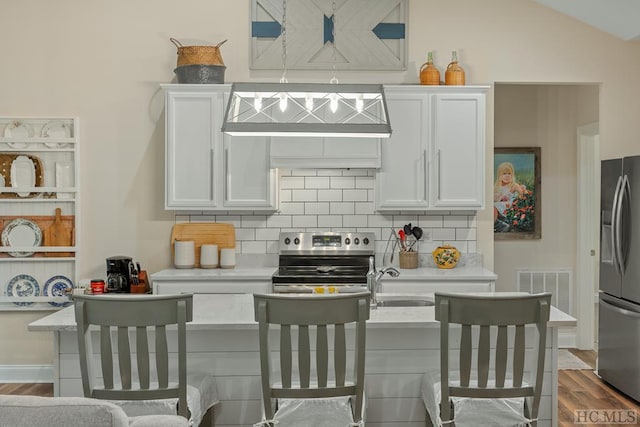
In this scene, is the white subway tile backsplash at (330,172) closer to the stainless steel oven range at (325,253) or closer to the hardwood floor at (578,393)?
the stainless steel oven range at (325,253)

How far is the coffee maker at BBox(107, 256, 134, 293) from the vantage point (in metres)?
5.14

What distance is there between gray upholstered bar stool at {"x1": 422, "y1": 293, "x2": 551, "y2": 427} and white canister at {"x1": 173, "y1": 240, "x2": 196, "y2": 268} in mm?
2788

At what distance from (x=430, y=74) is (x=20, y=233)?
342cm

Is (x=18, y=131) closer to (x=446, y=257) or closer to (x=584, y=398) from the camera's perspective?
(x=446, y=257)

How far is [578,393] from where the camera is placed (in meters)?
5.06

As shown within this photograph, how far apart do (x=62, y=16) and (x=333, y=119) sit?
2417 mm

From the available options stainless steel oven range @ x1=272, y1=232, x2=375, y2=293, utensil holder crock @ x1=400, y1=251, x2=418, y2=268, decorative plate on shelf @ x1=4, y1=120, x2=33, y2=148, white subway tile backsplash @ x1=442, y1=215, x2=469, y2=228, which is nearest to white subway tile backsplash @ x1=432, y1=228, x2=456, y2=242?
white subway tile backsplash @ x1=442, y1=215, x2=469, y2=228

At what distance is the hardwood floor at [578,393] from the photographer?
4695mm

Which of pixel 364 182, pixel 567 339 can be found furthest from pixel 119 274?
pixel 567 339

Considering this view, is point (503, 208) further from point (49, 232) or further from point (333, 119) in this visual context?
point (49, 232)

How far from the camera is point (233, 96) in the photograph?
146 inches

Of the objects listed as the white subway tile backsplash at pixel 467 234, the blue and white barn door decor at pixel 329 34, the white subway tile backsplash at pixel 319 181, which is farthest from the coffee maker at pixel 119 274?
the white subway tile backsplash at pixel 467 234
